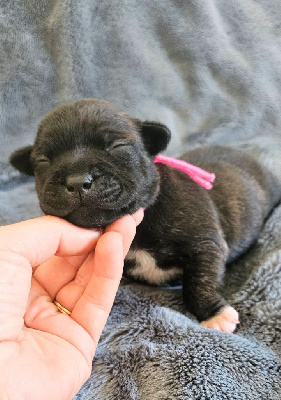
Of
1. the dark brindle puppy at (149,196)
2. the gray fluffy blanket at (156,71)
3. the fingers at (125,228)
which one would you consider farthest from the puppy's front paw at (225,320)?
the fingers at (125,228)

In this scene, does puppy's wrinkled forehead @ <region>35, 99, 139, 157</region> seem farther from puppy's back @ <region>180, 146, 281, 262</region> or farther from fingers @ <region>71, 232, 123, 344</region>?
puppy's back @ <region>180, 146, 281, 262</region>

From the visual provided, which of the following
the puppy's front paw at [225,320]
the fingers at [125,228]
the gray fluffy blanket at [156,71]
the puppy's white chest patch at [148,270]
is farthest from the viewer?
the gray fluffy blanket at [156,71]

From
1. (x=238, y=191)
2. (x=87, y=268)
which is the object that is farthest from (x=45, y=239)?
(x=238, y=191)

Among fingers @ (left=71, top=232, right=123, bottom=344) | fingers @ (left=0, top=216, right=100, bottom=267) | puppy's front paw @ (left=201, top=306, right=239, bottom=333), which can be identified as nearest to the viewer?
fingers @ (left=0, top=216, right=100, bottom=267)

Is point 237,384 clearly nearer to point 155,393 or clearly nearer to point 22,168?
point 155,393

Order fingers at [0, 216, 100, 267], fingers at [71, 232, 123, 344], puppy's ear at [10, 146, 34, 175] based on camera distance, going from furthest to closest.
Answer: puppy's ear at [10, 146, 34, 175], fingers at [71, 232, 123, 344], fingers at [0, 216, 100, 267]

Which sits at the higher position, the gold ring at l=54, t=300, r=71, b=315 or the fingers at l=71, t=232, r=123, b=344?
the fingers at l=71, t=232, r=123, b=344

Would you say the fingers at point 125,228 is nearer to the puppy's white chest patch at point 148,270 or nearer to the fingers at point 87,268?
the fingers at point 87,268

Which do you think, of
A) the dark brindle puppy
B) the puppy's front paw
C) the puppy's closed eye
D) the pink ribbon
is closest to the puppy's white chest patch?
the dark brindle puppy
